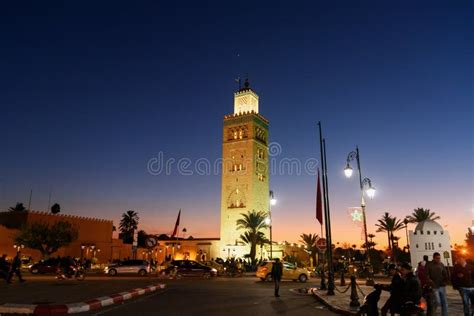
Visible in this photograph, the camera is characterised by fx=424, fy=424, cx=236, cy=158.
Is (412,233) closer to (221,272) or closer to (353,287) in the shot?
(221,272)

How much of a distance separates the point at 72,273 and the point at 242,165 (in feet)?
138

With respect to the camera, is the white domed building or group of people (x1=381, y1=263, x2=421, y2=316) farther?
the white domed building

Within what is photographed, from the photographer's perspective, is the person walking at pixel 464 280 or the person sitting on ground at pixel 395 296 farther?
the person walking at pixel 464 280

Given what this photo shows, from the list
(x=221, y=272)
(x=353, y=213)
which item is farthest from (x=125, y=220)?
(x=353, y=213)

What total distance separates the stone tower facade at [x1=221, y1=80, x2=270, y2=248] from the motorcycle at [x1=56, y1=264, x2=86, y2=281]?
37.2 metres

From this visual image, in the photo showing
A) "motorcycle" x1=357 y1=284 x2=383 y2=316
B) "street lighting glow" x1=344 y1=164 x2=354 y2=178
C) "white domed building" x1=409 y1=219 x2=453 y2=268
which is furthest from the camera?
"white domed building" x1=409 y1=219 x2=453 y2=268

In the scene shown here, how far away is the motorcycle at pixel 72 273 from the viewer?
28.5 metres

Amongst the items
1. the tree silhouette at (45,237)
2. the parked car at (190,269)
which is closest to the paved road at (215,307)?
the parked car at (190,269)

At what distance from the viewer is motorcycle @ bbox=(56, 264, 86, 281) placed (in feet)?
93.5

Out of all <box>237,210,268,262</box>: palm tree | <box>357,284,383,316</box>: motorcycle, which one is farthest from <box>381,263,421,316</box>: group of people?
<box>237,210,268,262</box>: palm tree

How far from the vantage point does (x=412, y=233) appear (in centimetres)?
4803

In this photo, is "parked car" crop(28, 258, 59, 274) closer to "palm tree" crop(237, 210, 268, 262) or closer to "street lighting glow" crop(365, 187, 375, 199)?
"palm tree" crop(237, 210, 268, 262)

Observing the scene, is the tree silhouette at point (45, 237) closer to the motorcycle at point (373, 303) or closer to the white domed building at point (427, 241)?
the white domed building at point (427, 241)

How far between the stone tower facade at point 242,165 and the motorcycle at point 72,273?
3717 centimetres
